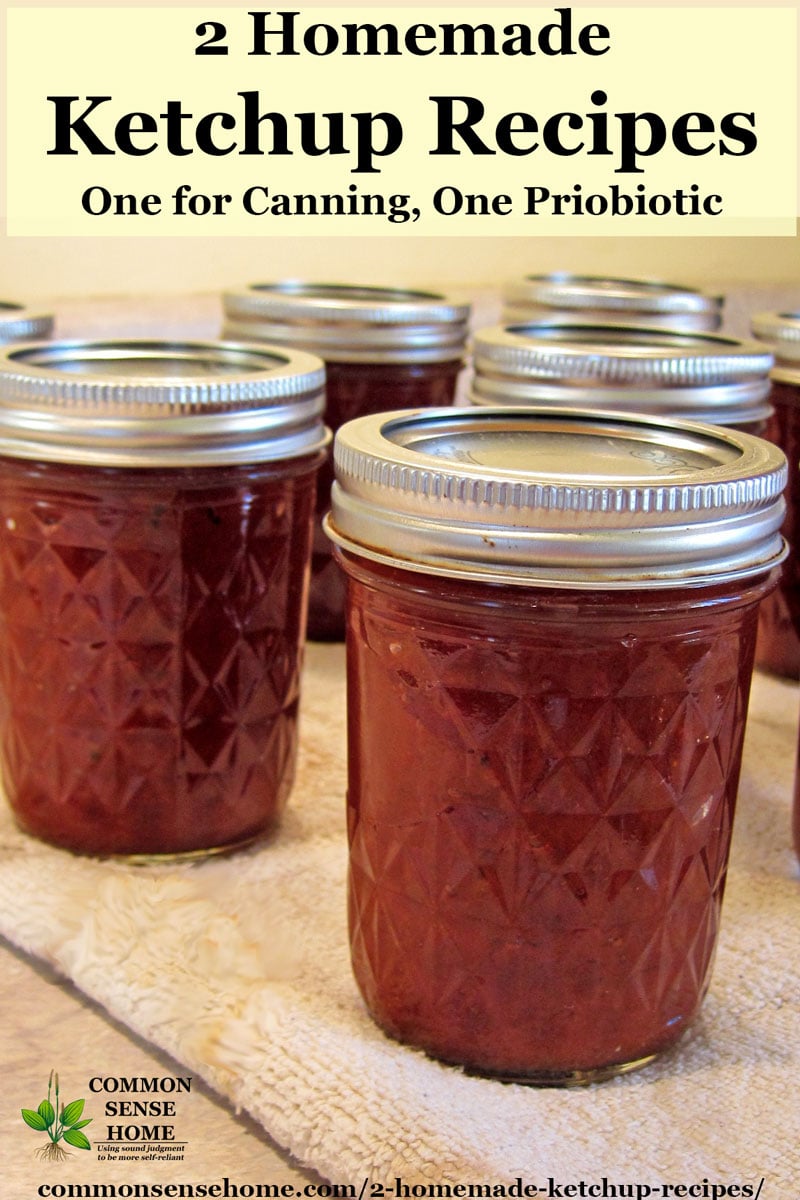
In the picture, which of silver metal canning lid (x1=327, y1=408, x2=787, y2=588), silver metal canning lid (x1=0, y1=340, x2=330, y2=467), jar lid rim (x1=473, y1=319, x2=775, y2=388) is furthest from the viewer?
jar lid rim (x1=473, y1=319, x2=775, y2=388)

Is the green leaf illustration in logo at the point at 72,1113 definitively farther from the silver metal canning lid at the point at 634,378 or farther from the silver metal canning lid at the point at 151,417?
the silver metal canning lid at the point at 634,378

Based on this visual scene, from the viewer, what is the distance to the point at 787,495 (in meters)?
1.36

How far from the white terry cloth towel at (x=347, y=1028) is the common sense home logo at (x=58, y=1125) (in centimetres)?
7

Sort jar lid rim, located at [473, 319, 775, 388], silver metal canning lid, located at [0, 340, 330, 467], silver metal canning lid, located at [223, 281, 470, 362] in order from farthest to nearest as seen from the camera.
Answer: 1. silver metal canning lid, located at [223, 281, 470, 362]
2. jar lid rim, located at [473, 319, 775, 388]
3. silver metal canning lid, located at [0, 340, 330, 467]

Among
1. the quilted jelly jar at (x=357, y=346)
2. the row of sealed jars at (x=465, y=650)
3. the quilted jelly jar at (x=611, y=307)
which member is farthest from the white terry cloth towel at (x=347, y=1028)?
the quilted jelly jar at (x=611, y=307)

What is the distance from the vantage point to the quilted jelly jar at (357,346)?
146 cm

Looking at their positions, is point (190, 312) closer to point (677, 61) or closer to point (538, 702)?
point (677, 61)

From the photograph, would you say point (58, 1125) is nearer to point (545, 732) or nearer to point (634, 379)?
point (545, 732)

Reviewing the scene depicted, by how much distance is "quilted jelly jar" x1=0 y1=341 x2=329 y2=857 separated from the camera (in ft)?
3.19

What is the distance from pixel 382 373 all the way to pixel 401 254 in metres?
0.57

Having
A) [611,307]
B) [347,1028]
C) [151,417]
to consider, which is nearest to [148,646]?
[151,417]

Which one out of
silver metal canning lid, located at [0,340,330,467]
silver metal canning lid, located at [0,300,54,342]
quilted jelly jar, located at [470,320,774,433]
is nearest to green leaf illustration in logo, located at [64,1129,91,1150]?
silver metal canning lid, located at [0,340,330,467]

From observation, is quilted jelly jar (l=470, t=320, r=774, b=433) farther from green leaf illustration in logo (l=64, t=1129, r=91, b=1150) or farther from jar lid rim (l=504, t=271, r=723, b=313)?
green leaf illustration in logo (l=64, t=1129, r=91, b=1150)

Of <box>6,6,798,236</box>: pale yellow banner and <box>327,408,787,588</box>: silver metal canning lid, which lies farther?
<box>6,6,798,236</box>: pale yellow banner
